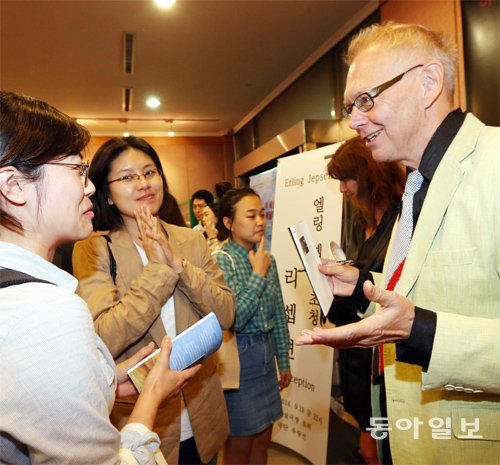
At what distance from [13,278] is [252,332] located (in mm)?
1763

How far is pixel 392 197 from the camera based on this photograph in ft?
7.30

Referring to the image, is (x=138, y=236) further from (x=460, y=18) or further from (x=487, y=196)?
(x=460, y=18)

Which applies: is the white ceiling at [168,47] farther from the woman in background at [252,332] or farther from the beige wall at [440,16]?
the woman in background at [252,332]

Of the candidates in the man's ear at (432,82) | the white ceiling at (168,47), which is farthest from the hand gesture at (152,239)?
the white ceiling at (168,47)

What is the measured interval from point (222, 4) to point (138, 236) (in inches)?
113

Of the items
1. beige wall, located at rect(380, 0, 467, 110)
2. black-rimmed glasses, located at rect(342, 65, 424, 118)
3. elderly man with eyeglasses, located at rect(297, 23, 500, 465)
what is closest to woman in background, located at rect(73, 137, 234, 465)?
elderly man with eyeglasses, located at rect(297, 23, 500, 465)

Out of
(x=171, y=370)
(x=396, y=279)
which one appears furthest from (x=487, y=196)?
(x=171, y=370)

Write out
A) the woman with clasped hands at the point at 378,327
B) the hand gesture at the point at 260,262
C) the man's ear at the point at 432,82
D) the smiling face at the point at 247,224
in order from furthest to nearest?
the smiling face at the point at 247,224 < the hand gesture at the point at 260,262 < the man's ear at the point at 432,82 < the woman with clasped hands at the point at 378,327

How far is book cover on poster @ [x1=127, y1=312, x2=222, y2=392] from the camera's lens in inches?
45.3

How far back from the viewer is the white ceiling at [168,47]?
12.9 ft

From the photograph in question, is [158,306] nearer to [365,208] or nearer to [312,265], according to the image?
[312,265]

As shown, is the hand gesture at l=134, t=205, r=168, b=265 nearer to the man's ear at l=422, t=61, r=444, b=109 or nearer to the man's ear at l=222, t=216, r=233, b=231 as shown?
the man's ear at l=422, t=61, r=444, b=109

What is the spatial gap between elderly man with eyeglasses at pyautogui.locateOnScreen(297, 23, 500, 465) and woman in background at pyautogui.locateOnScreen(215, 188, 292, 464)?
0.91 metres

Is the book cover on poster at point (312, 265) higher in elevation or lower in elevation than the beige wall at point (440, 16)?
lower
